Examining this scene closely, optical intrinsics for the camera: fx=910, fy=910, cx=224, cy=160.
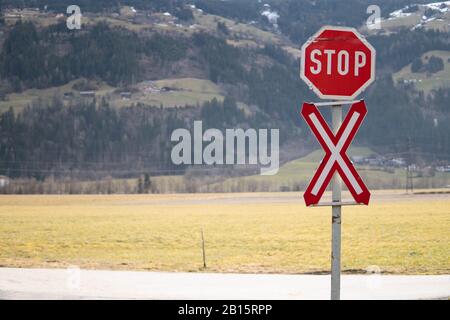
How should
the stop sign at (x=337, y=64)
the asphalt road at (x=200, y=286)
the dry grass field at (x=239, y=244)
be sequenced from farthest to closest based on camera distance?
the dry grass field at (x=239, y=244), the asphalt road at (x=200, y=286), the stop sign at (x=337, y=64)

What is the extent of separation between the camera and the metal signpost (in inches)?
366

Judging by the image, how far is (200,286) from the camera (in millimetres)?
18828

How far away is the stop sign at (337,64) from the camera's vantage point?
930 centimetres

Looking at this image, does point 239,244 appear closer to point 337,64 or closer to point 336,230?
point 336,230

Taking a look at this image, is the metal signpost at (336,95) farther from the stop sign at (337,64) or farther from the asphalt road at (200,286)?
the asphalt road at (200,286)

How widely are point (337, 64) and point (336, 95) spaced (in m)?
0.32

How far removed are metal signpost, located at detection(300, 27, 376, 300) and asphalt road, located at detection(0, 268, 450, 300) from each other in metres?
7.13

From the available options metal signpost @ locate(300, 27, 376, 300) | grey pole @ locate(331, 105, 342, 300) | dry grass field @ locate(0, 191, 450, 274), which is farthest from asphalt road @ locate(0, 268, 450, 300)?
metal signpost @ locate(300, 27, 376, 300)

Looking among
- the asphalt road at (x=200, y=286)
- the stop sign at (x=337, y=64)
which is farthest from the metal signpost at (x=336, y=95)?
the asphalt road at (x=200, y=286)

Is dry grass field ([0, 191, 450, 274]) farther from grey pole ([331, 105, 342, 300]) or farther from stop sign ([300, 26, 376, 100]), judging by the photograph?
stop sign ([300, 26, 376, 100])

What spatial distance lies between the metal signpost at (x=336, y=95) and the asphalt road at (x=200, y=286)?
23.4ft

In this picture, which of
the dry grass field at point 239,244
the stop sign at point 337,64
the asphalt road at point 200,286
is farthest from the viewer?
the dry grass field at point 239,244
